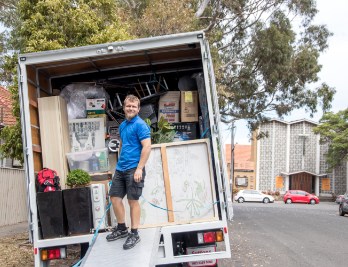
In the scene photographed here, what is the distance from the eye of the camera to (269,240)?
12.7 meters

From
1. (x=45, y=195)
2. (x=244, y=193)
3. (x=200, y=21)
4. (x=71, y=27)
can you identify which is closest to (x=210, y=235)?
(x=45, y=195)

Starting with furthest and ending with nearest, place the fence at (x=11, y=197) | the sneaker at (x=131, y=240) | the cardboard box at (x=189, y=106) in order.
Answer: the fence at (x=11, y=197), the cardboard box at (x=189, y=106), the sneaker at (x=131, y=240)

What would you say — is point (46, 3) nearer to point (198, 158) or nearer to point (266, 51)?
point (198, 158)

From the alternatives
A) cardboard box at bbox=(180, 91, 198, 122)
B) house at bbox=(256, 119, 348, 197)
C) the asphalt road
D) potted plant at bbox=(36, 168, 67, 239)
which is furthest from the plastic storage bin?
house at bbox=(256, 119, 348, 197)

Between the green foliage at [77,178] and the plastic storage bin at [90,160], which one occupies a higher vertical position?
the plastic storage bin at [90,160]

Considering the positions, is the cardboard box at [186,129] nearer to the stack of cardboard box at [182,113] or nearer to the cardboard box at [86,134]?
the stack of cardboard box at [182,113]

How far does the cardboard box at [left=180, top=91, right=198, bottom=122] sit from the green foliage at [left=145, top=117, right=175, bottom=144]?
338 millimetres

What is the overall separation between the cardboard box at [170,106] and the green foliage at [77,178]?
1.72 m

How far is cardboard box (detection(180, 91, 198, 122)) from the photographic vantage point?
23.8 feet

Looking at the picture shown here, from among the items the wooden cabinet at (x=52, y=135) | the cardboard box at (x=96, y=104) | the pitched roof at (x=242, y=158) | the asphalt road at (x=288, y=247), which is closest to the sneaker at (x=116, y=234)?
the wooden cabinet at (x=52, y=135)

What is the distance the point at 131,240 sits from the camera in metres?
5.43

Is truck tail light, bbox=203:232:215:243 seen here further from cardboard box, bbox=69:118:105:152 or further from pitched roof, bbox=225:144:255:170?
pitched roof, bbox=225:144:255:170

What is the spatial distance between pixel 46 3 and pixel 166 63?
473 cm

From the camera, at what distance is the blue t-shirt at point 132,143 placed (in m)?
5.74
